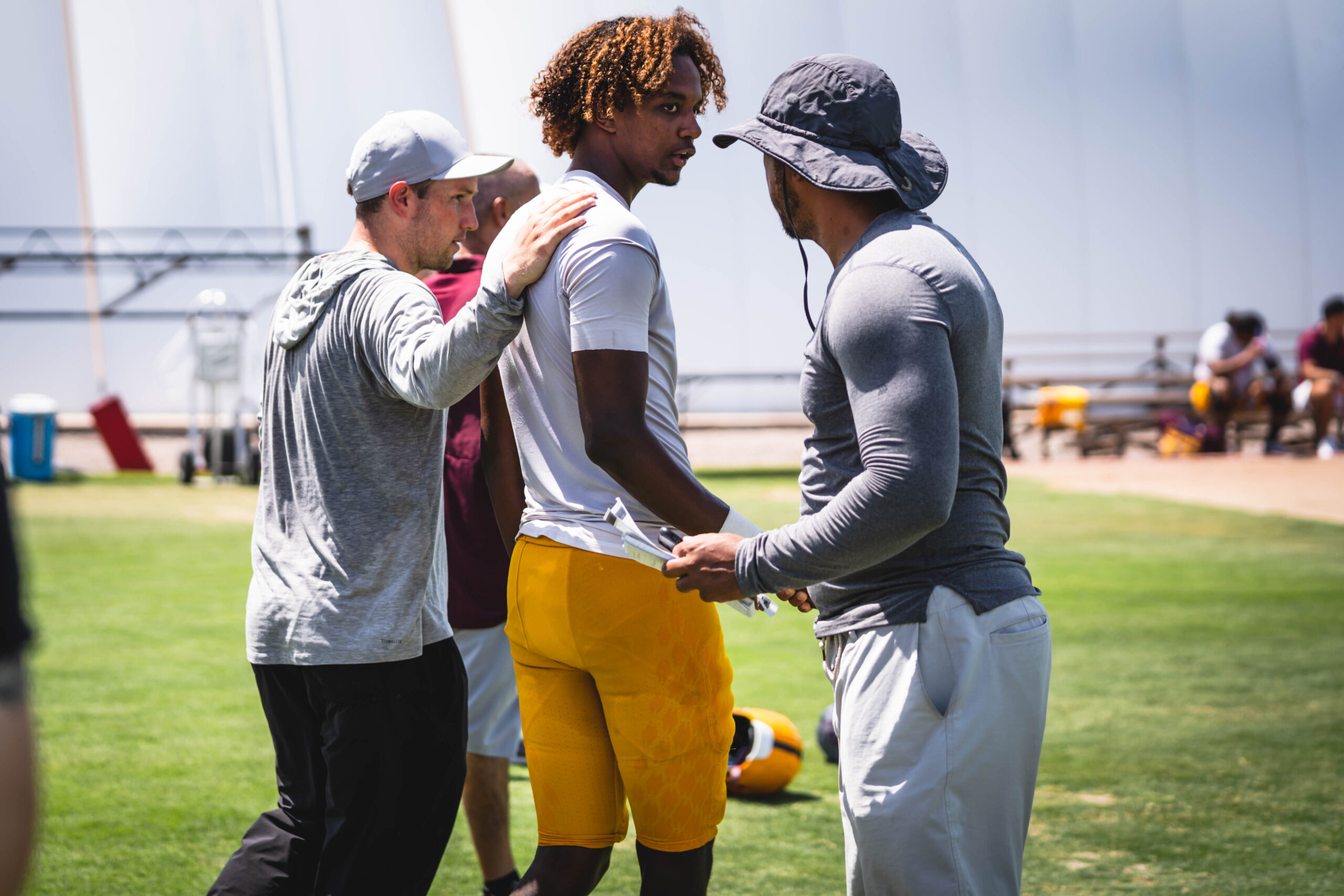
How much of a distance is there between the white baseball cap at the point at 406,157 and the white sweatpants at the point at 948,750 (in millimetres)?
1325

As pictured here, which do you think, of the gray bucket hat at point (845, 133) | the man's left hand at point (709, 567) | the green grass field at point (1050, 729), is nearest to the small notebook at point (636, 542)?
the man's left hand at point (709, 567)

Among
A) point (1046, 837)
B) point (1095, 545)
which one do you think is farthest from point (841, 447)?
point (1095, 545)

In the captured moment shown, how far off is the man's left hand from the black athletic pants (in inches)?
25.6

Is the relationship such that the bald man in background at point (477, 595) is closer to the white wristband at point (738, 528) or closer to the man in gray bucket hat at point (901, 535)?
the white wristband at point (738, 528)

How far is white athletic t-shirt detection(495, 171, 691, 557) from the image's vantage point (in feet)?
7.02

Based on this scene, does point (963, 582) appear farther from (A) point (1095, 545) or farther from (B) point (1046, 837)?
(A) point (1095, 545)

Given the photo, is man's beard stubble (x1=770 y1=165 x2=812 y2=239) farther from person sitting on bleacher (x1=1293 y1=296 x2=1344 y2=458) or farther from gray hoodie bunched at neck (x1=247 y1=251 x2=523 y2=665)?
person sitting on bleacher (x1=1293 y1=296 x2=1344 y2=458)

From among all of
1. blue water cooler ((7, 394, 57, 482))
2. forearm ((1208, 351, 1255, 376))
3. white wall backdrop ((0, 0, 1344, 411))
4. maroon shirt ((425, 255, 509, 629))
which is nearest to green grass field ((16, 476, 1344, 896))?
maroon shirt ((425, 255, 509, 629))

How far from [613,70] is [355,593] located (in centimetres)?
113

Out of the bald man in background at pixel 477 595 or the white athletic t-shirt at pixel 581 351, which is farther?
the bald man in background at pixel 477 595

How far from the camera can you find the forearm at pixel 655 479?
2.12 meters

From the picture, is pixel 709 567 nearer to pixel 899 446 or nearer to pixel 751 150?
pixel 899 446

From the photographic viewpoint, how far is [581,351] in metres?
2.14

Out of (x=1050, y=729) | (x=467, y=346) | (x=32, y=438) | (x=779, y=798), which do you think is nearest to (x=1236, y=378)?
(x=1050, y=729)
